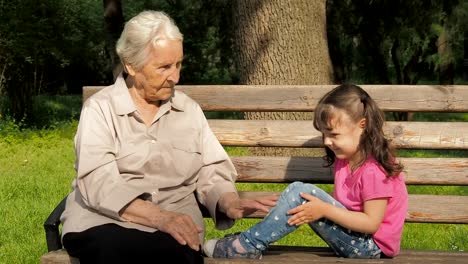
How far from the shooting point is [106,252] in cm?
324

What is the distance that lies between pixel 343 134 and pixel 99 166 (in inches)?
40.9

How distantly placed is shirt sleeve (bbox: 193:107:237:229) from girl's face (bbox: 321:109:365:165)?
0.56 meters

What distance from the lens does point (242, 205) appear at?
140 inches

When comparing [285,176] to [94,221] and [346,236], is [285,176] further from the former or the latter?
[94,221]

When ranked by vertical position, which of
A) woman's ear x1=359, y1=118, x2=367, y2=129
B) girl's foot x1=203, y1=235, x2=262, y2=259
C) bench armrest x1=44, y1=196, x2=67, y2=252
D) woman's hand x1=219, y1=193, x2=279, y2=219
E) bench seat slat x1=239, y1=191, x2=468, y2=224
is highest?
woman's ear x1=359, y1=118, x2=367, y2=129

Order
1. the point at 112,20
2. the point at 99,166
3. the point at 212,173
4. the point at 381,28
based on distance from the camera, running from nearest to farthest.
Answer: the point at 99,166 < the point at 212,173 < the point at 381,28 < the point at 112,20

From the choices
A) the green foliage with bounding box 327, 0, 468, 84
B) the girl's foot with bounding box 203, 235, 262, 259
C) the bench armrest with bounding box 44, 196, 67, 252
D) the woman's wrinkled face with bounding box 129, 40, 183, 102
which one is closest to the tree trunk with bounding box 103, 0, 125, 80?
the green foliage with bounding box 327, 0, 468, 84

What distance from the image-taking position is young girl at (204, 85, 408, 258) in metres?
3.35

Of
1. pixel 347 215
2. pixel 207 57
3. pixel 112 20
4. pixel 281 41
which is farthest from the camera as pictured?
pixel 207 57

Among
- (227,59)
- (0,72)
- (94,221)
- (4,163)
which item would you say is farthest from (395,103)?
(227,59)

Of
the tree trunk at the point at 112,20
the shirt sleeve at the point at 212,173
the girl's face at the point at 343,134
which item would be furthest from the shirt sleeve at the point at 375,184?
the tree trunk at the point at 112,20

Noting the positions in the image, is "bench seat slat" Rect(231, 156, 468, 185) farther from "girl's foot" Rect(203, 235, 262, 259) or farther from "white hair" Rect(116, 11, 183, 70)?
"white hair" Rect(116, 11, 183, 70)

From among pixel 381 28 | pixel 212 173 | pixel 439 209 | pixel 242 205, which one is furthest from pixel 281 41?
pixel 381 28

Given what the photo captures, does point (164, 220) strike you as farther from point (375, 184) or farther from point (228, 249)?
point (375, 184)
